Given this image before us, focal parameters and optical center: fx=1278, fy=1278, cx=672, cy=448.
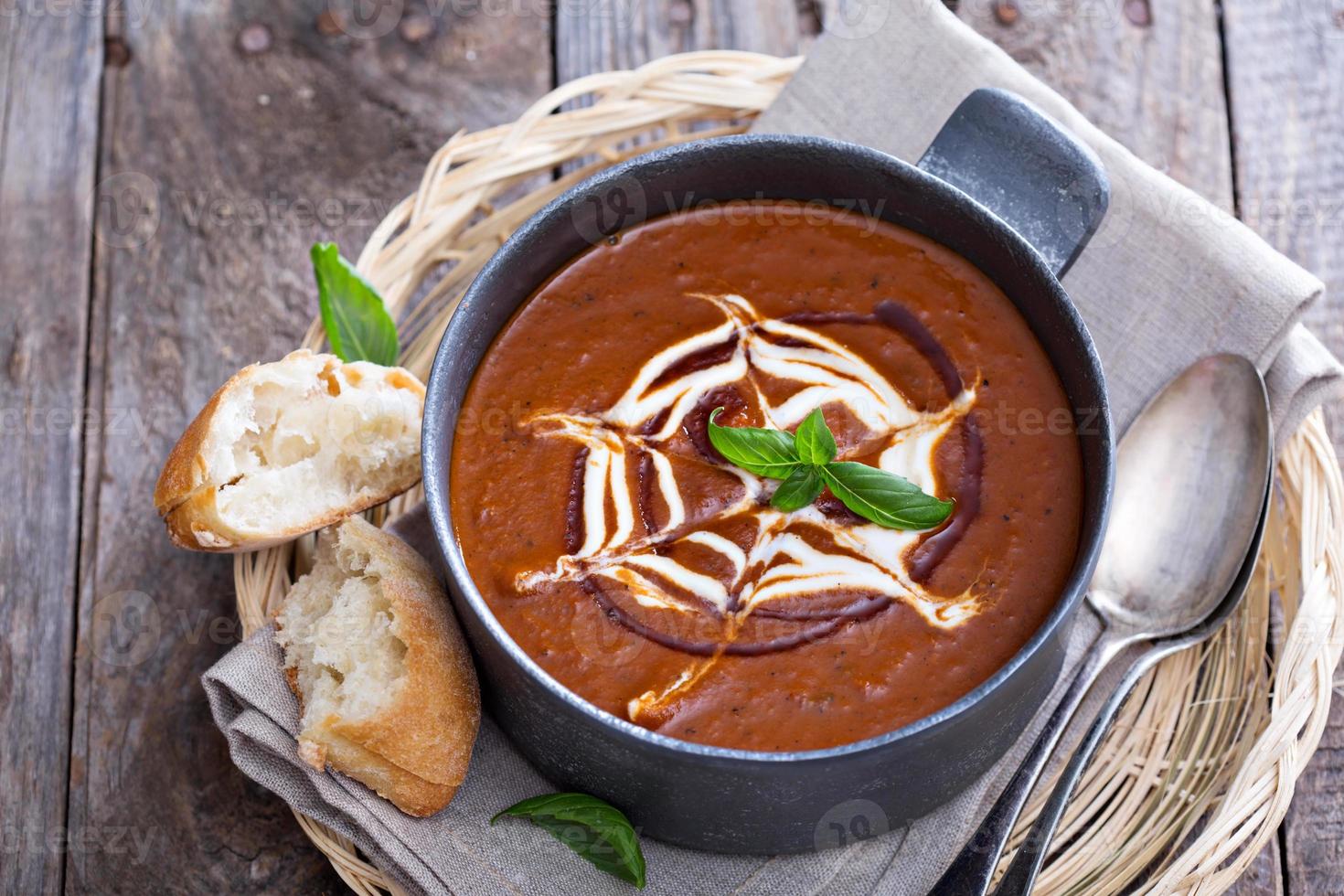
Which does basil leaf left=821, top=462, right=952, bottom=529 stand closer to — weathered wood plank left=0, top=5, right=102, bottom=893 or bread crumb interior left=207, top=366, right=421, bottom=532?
bread crumb interior left=207, top=366, right=421, bottom=532

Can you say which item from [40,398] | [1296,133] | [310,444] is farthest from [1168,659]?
[40,398]

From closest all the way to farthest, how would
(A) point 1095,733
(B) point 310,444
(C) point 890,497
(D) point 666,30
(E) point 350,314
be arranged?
(C) point 890,497
(A) point 1095,733
(B) point 310,444
(E) point 350,314
(D) point 666,30

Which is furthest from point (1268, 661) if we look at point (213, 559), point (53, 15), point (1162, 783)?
point (53, 15)

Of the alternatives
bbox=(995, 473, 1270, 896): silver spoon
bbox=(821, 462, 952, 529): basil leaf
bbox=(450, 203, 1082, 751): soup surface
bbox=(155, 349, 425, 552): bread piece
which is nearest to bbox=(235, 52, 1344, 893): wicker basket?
bbox=(995, 473, 1270, 896): silver spoon

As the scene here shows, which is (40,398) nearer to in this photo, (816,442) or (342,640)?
(342,640)

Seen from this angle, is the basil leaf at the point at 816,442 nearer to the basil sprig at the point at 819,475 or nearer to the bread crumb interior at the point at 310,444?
the basil sprig at the point at 819,475

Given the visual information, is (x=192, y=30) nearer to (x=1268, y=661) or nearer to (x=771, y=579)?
(x=771, y=579)
